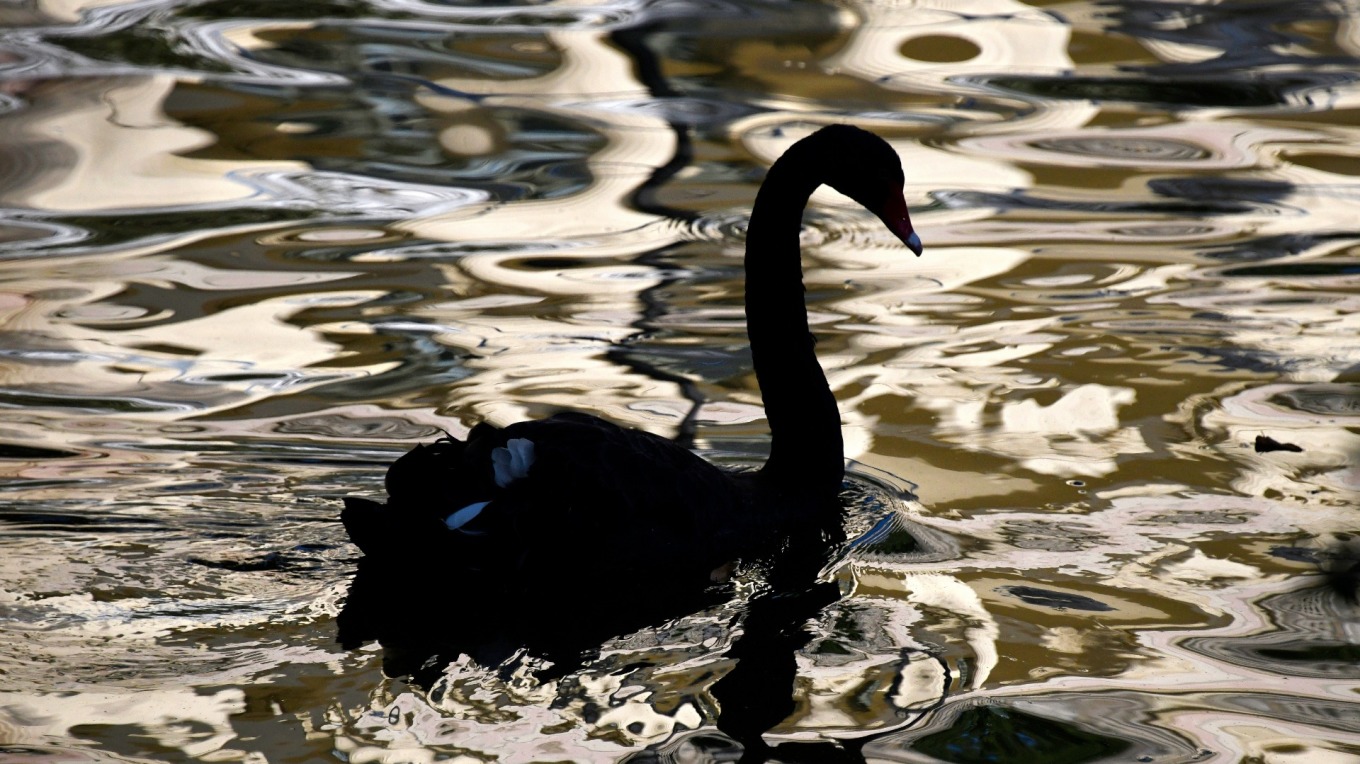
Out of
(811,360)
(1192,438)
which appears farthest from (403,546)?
(1192,438)

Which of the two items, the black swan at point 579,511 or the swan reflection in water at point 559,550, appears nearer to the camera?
the swan reflection in water at point 559,550

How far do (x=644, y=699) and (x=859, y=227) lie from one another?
15.4ft

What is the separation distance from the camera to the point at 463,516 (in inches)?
149

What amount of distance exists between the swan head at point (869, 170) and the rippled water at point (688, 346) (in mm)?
779

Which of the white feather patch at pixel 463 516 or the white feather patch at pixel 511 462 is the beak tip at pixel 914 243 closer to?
the white feather patch at pixel 511 462

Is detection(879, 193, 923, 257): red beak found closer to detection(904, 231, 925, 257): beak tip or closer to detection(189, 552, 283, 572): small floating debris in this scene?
detection(904, 231, 925, 257): beak tip

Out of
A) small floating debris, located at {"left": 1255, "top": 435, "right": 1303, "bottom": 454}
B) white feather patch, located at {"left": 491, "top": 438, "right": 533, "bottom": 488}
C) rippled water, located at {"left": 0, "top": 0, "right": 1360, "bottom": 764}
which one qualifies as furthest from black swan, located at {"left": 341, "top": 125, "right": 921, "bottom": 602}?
small floating debris, located at {"left": 1255, "top": 435, "right": 1303, "bottom": 454}

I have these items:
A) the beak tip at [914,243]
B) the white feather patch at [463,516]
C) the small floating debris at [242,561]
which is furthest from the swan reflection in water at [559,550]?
the beak tip at [914,243]

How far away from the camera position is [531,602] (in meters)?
3.88

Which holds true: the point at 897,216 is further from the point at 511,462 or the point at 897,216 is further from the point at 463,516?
the point at 463,516

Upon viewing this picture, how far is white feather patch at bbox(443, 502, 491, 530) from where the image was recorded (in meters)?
3.77

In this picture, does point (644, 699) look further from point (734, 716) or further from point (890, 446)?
point (890, 446)

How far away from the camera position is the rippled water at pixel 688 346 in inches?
132

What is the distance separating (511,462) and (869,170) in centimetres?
131
